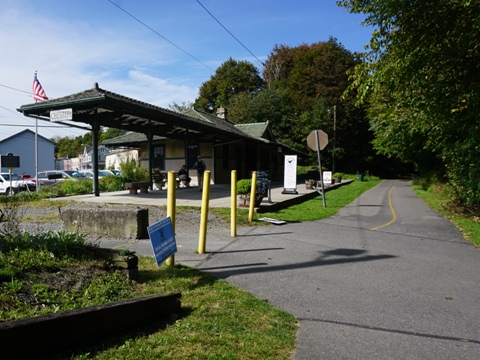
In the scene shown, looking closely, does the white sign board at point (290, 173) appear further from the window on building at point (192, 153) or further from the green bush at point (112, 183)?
the green bush at point (112, 183)

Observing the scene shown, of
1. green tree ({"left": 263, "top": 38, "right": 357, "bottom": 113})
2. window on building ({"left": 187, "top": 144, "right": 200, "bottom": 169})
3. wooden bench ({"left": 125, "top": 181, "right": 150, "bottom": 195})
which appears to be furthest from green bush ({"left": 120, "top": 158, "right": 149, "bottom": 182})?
green tree ({"left": 263, "top": 38, "right": 357, "bottom": 113})

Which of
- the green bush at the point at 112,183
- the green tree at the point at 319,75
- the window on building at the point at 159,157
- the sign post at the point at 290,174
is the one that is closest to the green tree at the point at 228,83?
the green tree at the point at 319,75

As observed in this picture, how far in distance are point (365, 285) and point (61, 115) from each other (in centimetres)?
1232

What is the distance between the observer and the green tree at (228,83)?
57250mm

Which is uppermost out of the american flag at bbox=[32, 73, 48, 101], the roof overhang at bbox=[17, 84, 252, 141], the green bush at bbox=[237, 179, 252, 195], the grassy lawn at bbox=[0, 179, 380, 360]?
the american flag at bbox=[32, 73, 48, 101]

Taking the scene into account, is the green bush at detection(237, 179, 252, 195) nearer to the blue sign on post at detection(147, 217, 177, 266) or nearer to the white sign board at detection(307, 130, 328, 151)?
the white sign board at detection(307, 130, 328, 151)

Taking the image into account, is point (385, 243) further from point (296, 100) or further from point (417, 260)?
point (296, 100)

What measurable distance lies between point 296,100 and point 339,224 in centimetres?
4194

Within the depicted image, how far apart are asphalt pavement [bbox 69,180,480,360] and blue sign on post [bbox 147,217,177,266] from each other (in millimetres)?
935

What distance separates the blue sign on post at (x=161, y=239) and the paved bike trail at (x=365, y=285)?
0.98 metres

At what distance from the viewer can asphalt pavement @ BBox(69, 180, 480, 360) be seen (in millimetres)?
3289

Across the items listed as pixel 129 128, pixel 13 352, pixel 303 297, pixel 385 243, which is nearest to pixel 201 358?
pixel 13 352

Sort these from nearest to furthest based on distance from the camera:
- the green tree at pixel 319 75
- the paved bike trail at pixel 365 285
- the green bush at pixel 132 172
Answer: the paved bike trail at pixel 365 285 < the green bush at pixel 132 172 < the green tree at pixel 319 75

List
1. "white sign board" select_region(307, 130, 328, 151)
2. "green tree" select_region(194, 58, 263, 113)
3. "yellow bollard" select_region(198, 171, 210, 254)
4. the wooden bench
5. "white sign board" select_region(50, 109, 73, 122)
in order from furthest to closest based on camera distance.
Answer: "green tree" select_region(194, 58, 263, 113) < the wooden bench < "white sign board" select_region(307, 130, 328, 151) < "white sign board" select_region(50, 109, 73, 122) < "yellow bollard" select_region(198, 171, 210, 254)
